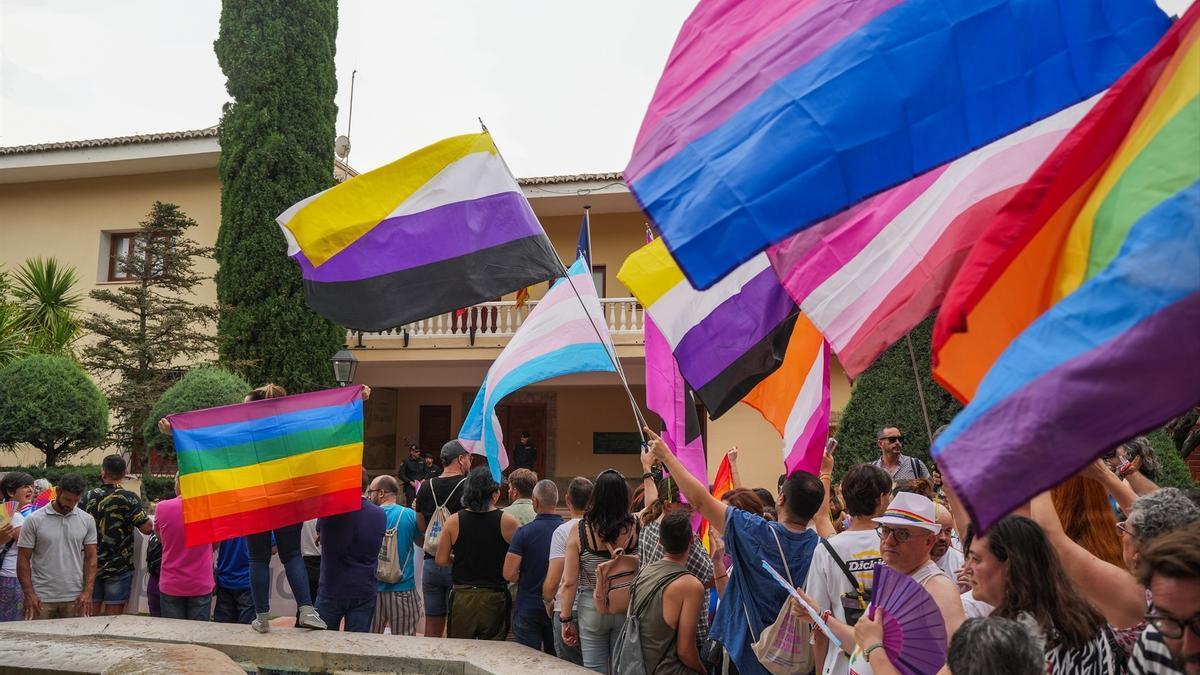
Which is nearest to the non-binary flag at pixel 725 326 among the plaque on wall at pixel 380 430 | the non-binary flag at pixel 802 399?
→ the non-binary flag at pixel 802 399

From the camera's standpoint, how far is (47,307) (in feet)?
61.8

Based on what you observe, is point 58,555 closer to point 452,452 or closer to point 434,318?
point 452,452

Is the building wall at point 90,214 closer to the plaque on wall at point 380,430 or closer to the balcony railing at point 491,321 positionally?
the plaque on wall at point 380,430

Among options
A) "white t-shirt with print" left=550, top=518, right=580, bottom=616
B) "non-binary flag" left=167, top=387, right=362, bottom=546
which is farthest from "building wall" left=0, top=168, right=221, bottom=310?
"white t-shirt with print" left=550, top=518, right=580, bottom=616

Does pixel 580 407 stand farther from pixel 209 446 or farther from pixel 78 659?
pixel 78 659

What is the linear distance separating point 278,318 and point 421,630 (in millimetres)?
11331

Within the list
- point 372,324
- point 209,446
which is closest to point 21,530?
point 209,446

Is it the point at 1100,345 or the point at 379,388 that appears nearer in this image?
the point at 1100,345

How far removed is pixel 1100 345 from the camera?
6.66 feet

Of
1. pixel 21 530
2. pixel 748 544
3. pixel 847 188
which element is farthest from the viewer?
pixel 21 530

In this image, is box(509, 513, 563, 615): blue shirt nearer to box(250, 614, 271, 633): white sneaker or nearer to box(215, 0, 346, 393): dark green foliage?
box(250, 614, 271, 633): white sneaker

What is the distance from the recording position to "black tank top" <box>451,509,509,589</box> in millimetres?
5922

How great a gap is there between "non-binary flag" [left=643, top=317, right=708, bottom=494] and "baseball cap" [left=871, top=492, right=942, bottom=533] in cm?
219

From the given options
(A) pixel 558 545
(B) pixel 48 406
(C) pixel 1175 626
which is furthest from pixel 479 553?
(B) pixel 48 406
